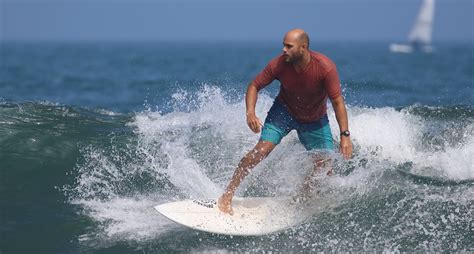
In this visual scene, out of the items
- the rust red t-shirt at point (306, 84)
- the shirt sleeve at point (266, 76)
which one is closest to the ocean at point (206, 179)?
the rust red t-shirt at point (306, 84)

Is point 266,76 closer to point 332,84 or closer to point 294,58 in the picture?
point 294,58

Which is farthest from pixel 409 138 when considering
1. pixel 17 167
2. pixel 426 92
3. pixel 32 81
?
pixel 32 81

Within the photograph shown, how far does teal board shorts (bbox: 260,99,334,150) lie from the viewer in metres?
7.28

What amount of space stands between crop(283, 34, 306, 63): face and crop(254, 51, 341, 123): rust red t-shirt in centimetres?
17

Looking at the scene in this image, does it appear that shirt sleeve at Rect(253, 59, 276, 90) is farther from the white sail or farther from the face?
the white sail

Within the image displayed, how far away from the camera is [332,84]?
688cm

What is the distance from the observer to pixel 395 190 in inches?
320

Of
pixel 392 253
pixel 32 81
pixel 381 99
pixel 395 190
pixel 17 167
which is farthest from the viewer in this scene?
pixel 32 81

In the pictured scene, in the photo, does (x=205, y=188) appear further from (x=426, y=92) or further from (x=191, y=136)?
(x=426, y=92)

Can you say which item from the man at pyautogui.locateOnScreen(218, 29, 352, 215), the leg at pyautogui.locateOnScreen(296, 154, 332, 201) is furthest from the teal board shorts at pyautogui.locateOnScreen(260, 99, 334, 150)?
the leg at pyautogui.locateOnScreen(296, 154, 332, 201)

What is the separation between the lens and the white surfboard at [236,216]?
713cm

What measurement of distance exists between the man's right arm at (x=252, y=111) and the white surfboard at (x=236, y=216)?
1.00m

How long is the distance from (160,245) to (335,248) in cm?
176

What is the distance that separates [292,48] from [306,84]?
0.47m
